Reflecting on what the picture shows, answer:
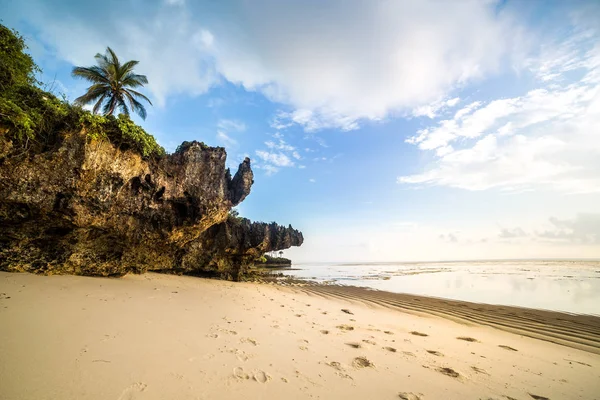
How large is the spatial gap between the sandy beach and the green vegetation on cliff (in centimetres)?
423

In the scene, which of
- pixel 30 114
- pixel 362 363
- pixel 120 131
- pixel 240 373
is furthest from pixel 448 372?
pixel 30 114

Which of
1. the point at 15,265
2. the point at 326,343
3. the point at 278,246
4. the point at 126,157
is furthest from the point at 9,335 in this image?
the point at 278,246

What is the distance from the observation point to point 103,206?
8.42 meters

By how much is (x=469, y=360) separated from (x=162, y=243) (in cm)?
1270

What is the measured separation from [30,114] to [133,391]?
9.04 metres

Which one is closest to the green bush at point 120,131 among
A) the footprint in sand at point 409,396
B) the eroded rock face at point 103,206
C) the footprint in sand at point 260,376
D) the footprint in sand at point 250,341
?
the eroded rock face at point 103,206

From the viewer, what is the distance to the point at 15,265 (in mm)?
7672

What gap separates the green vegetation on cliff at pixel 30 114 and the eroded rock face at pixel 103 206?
36 centimetres

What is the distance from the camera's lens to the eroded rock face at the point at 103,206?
23.6ft

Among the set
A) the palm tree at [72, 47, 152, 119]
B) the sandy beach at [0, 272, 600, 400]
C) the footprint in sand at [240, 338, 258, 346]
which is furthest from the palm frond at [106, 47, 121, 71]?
the footprint in sand at [240, 338, 258, 346]

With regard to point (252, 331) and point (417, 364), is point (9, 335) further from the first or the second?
point (417, 364)

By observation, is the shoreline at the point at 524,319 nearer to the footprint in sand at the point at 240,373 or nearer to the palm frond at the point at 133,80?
the footprint in sand at the point at 240,373

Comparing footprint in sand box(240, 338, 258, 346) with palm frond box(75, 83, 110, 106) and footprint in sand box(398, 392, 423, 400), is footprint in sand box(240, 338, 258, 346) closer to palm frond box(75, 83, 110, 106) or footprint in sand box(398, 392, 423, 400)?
footprint in sand box(398, 392, 423, 400)

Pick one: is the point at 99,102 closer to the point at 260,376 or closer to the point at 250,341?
the point at 250,341
